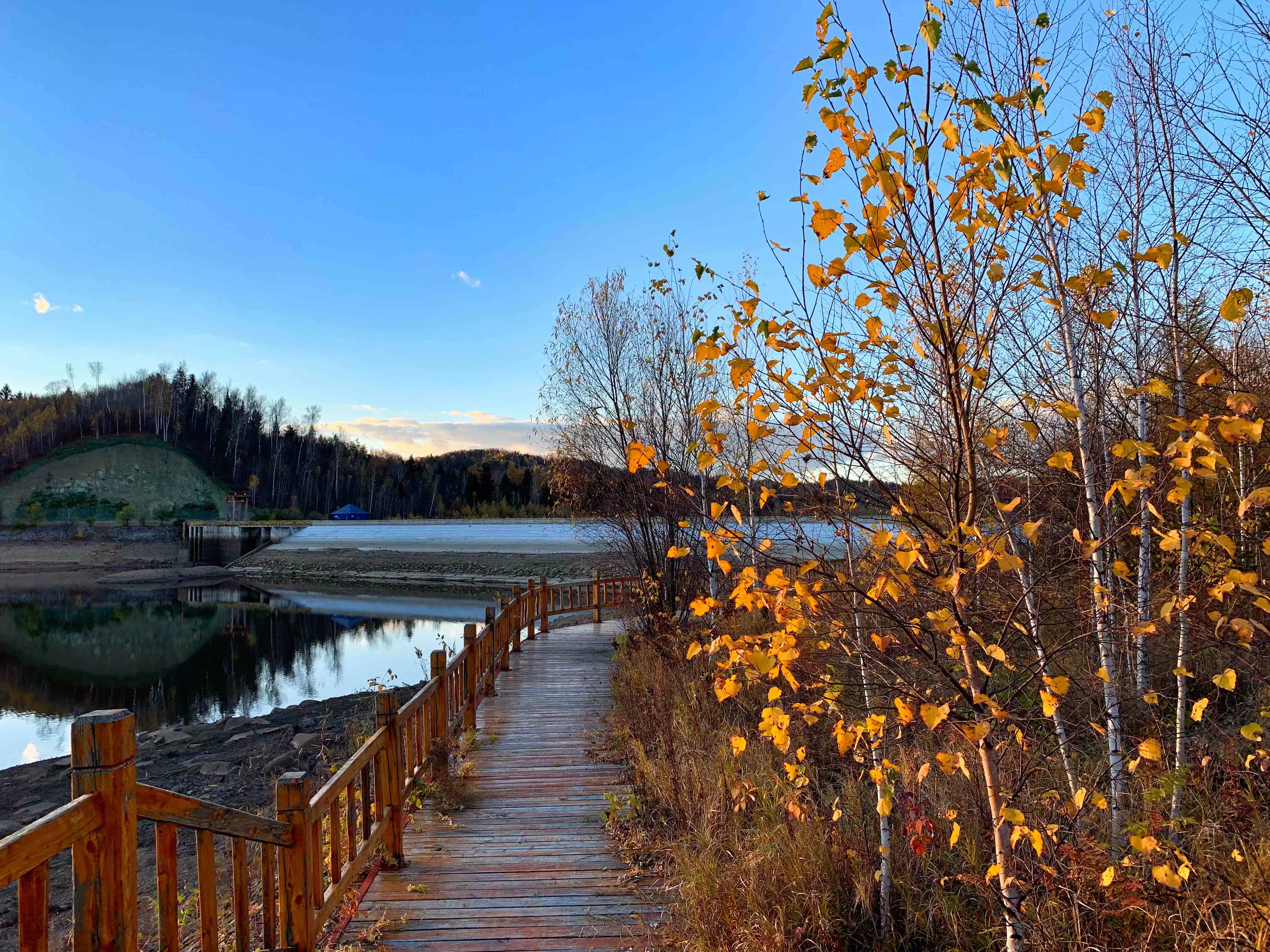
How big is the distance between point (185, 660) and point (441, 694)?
18.8 meters

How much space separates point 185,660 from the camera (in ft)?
69.4

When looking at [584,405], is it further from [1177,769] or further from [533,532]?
[533,532]

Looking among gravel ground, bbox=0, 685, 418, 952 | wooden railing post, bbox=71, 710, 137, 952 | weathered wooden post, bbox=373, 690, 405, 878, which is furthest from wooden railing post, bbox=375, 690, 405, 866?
gravel ground, bbox=0, 685, 418, 952

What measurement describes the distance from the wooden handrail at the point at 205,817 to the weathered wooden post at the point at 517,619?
9129 mm

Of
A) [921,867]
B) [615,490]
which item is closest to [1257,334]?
[921,867]

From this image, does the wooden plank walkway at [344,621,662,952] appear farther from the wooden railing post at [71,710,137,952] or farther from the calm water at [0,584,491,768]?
the wooden railing post at [71,710,137,952]

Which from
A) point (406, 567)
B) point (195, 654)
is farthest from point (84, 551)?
point (195, 654)

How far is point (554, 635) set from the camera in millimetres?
14734

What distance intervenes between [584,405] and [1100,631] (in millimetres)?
9582

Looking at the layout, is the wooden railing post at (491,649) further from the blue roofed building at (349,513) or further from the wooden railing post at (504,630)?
the blue roofed building at (349,513)

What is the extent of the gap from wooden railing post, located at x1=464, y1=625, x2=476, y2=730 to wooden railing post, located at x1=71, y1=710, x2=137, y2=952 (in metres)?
5.76

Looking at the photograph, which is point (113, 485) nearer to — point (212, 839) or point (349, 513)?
point (349, 513)

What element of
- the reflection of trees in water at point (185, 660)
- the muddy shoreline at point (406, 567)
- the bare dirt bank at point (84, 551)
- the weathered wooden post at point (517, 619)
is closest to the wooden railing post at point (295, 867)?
the weathered wooden post at point (517, 619)

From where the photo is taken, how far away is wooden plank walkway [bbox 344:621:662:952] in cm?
408
